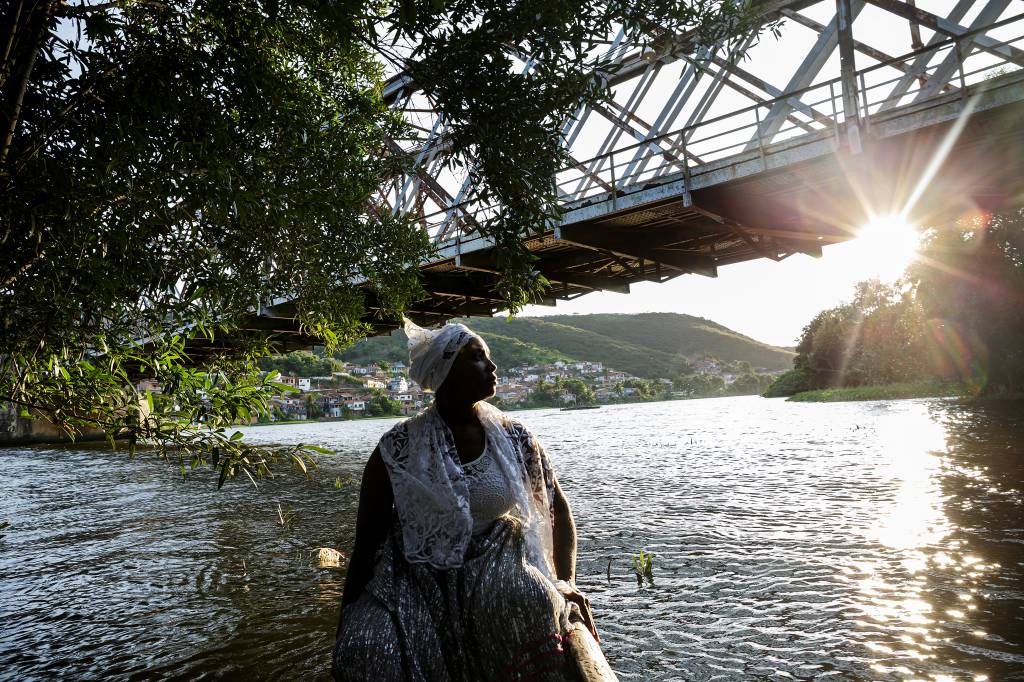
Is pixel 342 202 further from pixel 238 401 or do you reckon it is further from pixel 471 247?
pixel 471 247

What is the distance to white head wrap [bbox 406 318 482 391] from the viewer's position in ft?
9.40

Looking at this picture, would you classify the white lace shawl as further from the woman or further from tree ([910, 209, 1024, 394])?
tree ([910, 209, 1024, 394])

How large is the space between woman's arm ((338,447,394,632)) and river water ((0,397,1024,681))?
2919mm

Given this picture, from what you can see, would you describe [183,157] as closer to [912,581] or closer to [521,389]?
[912,581]

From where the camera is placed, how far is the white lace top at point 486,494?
272 cm

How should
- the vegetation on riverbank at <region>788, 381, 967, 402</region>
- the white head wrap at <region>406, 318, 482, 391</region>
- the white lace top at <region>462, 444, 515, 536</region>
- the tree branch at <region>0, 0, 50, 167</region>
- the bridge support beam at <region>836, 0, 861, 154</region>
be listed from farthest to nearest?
1. the vegetation on riverbank at <region>788, 381, 967, 402</region>
2. the bridge support beam at <region>836, 0, 861, 154</region>
3. the tree branch at <region>0, 0, 50, 167</region>
4. the white head wrap at <region>406, 318, 482, 391</region>
5. the white lace top at <region>462, 444, 515, 536</region>

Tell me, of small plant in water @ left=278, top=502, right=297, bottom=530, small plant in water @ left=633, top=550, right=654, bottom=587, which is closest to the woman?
small plant in water @ left=633, top=550, right=654, bottom=587

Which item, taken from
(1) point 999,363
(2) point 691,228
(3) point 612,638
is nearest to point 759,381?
(1) point 999,363

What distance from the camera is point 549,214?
4848 mm

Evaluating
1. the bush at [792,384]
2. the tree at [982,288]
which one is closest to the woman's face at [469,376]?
the tree at [982,288]

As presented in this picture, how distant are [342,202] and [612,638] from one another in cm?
465

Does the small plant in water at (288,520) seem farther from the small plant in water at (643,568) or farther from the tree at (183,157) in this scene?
the tree at (183,157)

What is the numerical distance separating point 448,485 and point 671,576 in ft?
18.0

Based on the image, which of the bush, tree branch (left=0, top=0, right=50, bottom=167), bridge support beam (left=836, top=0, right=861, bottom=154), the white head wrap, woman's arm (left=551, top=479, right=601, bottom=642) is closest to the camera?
the white head wrap
